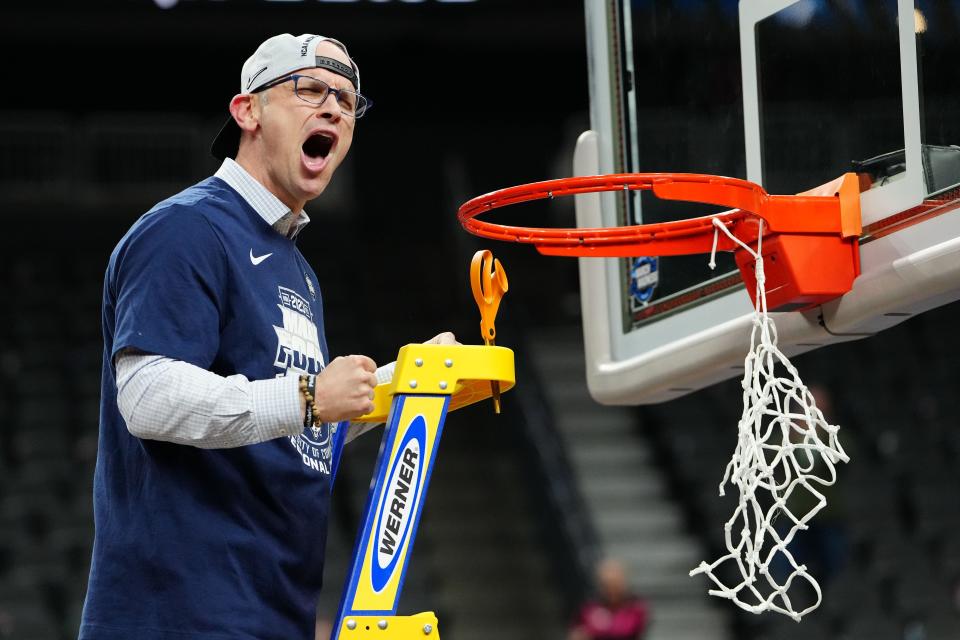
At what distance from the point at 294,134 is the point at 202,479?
28.4 inches

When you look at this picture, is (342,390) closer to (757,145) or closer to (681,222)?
(681,222)

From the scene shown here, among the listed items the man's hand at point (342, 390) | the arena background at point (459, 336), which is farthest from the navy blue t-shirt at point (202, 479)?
the arena background at point (459, 336)

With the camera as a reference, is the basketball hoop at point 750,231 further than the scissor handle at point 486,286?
Yes

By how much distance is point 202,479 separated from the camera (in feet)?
8.86

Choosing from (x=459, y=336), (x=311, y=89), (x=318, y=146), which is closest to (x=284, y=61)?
(x=311, y=89)

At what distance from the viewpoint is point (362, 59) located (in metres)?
14.4

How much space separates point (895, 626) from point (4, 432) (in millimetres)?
6776

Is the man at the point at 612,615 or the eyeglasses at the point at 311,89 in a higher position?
the eyeglasses at the point at 311,89

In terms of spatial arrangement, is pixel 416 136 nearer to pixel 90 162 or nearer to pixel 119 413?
pixel 90 162

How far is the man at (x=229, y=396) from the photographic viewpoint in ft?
8.41

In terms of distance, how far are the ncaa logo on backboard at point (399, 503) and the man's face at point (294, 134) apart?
529mm

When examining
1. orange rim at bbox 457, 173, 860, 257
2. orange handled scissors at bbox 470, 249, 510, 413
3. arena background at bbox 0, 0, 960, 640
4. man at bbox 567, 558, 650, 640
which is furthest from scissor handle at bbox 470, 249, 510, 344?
arena background at bbox 0, 0, 960, 640

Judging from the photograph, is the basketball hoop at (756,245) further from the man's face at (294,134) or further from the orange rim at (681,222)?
the man's face at (294,134)

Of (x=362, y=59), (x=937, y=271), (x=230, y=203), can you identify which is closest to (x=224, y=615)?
(x=230, y=203)
